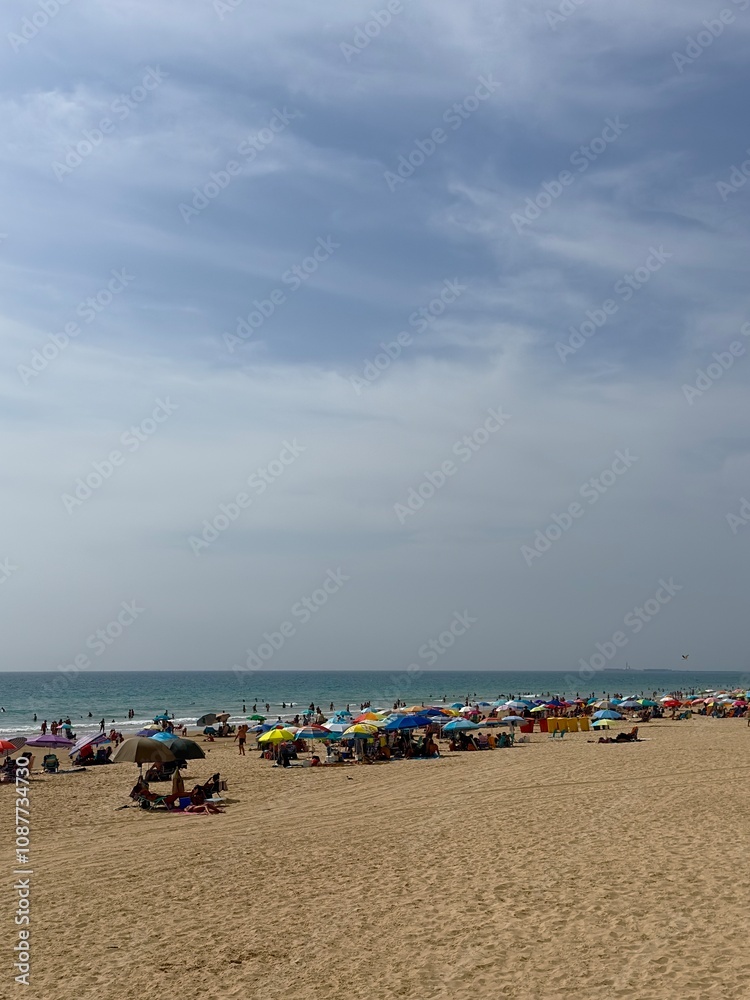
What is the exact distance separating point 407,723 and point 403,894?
57.5 ft

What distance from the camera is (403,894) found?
9.95 meters

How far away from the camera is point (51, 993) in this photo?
7316 millimetres

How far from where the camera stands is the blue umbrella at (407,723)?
87.1 ft

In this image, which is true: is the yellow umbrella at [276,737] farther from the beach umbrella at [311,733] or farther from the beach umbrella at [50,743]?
the beach umbrella at [50,743]

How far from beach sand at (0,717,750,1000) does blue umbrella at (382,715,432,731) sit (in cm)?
805

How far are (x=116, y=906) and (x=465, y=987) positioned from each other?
476 centimetres

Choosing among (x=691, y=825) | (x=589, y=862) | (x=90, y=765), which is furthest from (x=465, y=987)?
(x=90, y=765)

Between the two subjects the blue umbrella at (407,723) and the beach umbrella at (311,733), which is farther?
the beach umbrella at (311,733)

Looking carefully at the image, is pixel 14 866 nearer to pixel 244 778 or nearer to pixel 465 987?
pixel 465 987

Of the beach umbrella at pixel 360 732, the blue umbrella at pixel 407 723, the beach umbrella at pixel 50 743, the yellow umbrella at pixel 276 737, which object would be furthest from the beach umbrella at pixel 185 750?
the beach umbrella at pixel 50 743

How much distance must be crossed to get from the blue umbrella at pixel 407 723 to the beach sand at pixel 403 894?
8046mm

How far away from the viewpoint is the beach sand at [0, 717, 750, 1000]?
741 centimetres

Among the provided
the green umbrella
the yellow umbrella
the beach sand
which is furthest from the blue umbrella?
the green umbrella

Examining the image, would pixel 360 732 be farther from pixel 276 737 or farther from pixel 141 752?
pixel 141 752
